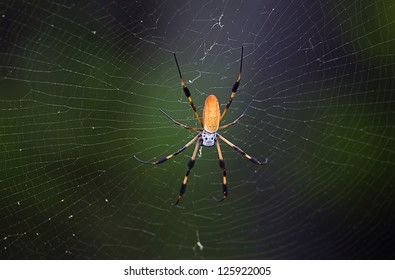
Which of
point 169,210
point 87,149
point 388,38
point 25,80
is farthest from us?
point 169,210

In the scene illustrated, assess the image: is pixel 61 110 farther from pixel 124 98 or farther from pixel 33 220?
pixel 33 220

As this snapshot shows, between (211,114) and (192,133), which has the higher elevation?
(192,133)

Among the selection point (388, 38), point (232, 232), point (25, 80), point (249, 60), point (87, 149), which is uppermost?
point (388, 38)

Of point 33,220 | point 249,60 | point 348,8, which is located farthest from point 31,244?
point 348,8

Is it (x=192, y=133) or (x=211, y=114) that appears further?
(x=192, y=133)
